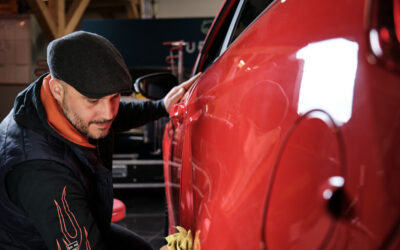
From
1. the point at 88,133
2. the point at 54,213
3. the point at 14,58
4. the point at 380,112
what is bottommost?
the point at 14,58

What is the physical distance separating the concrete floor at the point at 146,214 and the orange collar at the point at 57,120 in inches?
66.1

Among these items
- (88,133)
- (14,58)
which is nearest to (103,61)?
(88,133)

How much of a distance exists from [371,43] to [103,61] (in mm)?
858

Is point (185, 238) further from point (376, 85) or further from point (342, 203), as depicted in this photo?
point (376, 85)

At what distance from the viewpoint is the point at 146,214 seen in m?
3.59

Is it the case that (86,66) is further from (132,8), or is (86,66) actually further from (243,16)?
(132,8)

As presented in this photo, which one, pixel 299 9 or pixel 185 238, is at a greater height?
pixel 299 9

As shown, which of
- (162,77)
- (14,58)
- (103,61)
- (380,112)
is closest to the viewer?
(380,112)

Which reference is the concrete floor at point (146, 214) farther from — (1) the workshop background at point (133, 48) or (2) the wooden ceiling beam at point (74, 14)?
(2) the wooden ceiling beam at point (74, 14)

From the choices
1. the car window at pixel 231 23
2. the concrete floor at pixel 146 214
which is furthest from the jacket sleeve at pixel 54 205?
the concrete floor at pixel 146 214

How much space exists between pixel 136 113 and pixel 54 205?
2.90 feet

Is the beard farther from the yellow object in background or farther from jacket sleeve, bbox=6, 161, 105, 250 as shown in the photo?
the yellow object in background

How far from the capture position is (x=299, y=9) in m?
0.59

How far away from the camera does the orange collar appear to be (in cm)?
121
